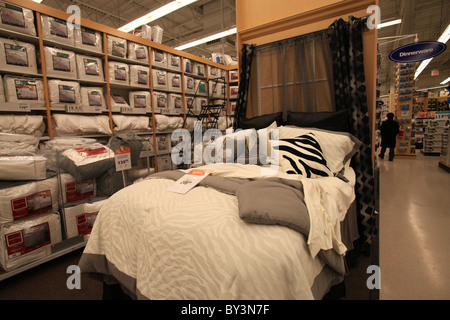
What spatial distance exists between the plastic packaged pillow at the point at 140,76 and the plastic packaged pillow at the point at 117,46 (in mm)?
222

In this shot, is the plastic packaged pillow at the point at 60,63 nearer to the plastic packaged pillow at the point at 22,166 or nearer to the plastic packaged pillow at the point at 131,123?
the plastic packaged pillow at the point at 131,123

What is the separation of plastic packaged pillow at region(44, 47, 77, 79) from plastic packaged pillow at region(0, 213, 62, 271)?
1.77 meters

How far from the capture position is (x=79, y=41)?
285cm

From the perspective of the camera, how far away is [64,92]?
271 cm

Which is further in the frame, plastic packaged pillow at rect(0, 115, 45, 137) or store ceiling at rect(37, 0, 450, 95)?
store ceiling at rect(37, 0, 450, 95)

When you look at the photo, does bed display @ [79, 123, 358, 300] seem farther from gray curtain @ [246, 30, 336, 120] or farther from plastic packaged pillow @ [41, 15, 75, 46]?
plastic packaged pillow @ [41, 15, 75, 46]

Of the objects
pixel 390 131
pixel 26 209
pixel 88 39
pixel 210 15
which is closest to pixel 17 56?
pixel 88 39

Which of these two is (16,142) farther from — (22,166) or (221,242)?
(221,242)

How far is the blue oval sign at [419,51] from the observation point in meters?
4.44

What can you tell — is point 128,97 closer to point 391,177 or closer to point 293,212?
point 293,212

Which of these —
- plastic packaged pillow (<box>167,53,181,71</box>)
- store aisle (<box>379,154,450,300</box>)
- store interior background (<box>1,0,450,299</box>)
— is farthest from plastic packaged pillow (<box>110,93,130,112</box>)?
store aisle (<box>379,154,450,300</box>)

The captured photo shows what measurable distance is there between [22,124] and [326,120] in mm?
3072

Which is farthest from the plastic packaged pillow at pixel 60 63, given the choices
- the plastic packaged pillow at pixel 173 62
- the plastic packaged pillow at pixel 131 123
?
the plastic packaged pillow at pixel 173 62

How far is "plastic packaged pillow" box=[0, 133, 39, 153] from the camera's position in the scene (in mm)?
2037
